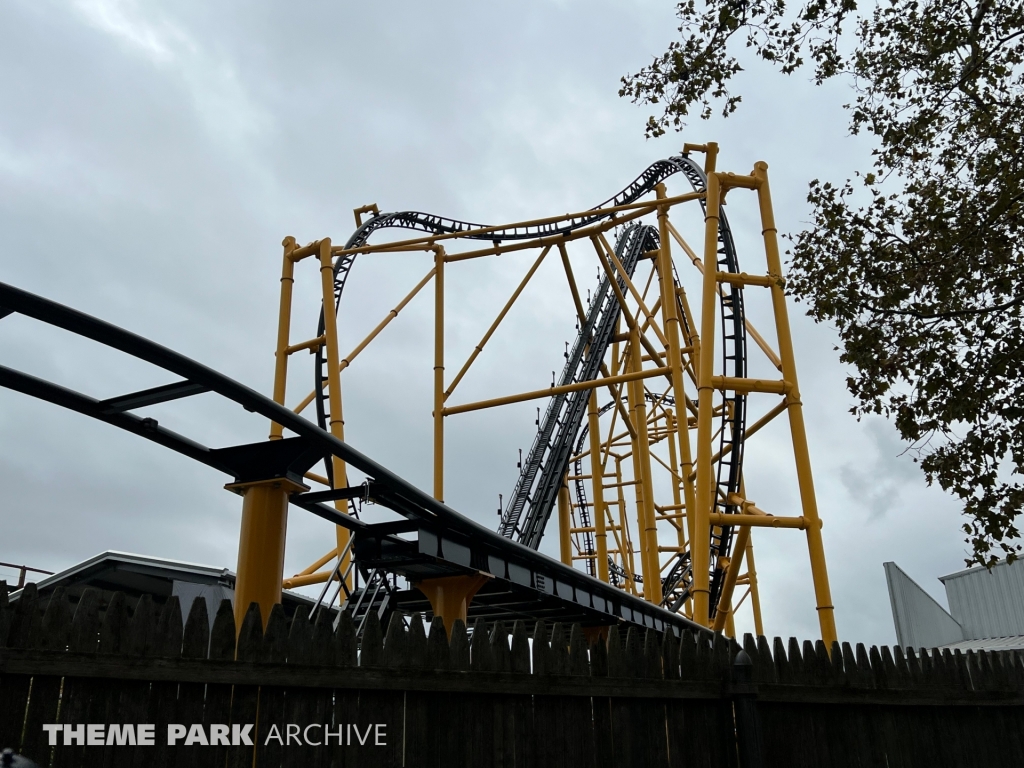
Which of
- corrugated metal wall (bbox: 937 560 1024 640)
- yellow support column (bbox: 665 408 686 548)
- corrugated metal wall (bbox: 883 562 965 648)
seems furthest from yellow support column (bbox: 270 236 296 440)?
corrugated metal wall (bbox: 937 560 1024 640)

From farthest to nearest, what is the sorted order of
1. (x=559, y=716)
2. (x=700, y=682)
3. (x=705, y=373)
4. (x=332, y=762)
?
(x=705, y=373) → (x=700, y=682) → (x=559, y=716) → (x=332, y=762)

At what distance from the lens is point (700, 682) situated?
17.6 ft

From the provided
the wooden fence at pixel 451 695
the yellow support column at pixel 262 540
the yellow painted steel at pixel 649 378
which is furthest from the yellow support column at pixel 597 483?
the wooden fence at pixel 451 695

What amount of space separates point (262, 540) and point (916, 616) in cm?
1996

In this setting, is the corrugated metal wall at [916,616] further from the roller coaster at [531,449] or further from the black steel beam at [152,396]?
the black steel beam at [152,396]

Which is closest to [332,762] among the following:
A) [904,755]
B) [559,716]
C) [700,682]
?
[559,716]

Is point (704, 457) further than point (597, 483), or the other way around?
point (597, 483)

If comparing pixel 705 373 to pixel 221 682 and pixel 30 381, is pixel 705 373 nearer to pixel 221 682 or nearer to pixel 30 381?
pixel 30 381

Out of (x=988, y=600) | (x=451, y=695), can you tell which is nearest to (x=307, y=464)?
(x=451, y=695)

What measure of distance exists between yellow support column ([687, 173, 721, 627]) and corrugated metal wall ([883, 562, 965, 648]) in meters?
11.2

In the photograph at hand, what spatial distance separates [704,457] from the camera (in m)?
12.9

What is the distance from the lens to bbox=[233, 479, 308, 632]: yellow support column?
8.87m

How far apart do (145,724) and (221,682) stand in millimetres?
303

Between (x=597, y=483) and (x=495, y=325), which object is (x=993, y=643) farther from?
(x=495, y=325)
